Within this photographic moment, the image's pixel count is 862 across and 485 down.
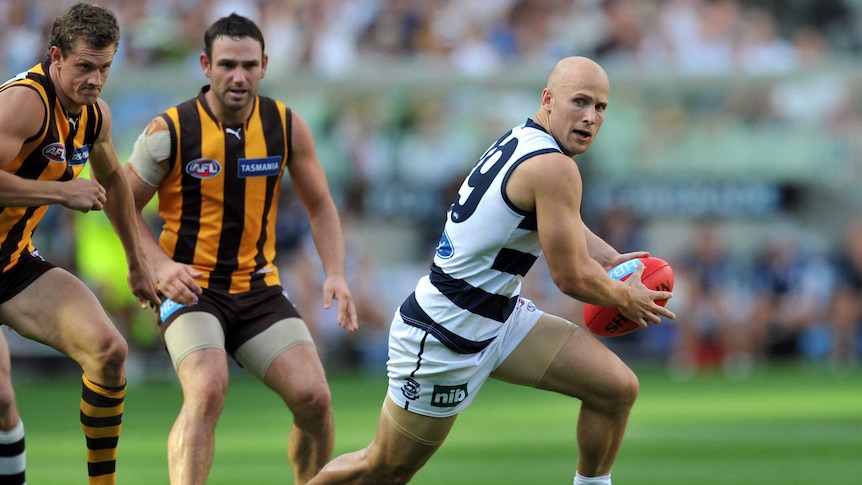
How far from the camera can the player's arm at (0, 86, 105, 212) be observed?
21.0 feet

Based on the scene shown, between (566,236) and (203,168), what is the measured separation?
2474 millimetres

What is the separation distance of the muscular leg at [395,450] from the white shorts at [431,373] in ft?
0.16

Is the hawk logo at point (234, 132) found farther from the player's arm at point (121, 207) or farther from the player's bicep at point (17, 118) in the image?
the player's bicep at point (17, 118)

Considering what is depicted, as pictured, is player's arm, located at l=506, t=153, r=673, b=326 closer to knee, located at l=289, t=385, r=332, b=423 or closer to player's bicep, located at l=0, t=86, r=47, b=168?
knee, located at l=289, t=385, r=332, b=423

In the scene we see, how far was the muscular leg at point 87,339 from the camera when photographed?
22.3 feet

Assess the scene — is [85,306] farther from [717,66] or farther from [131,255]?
[717,66]

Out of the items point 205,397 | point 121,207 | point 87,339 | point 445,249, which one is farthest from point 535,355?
point 121,207

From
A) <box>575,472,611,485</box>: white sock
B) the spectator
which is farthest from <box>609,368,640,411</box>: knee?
the spectator

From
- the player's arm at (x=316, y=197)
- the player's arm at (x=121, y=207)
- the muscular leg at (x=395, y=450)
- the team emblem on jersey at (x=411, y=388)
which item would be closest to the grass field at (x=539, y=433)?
the player's arm at (x=316, y=197)

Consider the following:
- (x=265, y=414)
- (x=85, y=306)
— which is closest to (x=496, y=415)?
(x=265, y=414)

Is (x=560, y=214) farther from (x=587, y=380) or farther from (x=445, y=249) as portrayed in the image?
(x=587, y=380)

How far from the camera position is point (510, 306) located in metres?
6.68

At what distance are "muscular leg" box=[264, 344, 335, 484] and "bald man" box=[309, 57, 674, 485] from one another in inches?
26.3

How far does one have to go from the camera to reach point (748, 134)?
19.5 metres
